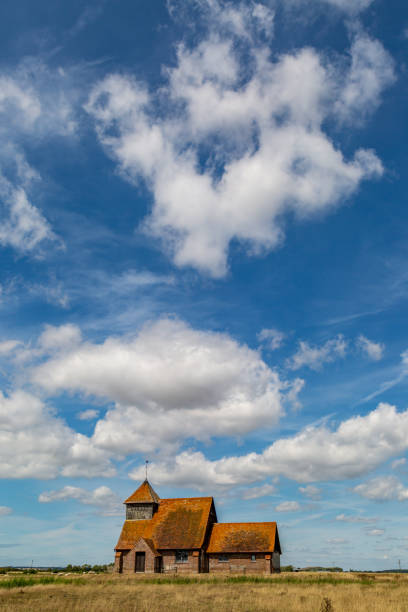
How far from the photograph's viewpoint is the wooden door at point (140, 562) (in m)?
56.3

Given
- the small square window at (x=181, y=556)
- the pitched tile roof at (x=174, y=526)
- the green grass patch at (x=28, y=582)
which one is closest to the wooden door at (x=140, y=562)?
the pitched tile roof at (x=174, y=526)

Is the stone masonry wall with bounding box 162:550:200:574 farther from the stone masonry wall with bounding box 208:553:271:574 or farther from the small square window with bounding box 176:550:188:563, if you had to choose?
the stone masonry wall with bounding box 208:553:271:574

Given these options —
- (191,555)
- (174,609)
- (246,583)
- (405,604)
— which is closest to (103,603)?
(174,609)

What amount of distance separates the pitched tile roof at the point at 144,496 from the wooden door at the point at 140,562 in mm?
8161

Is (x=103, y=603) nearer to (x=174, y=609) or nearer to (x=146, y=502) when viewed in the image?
(x=174, y=609)

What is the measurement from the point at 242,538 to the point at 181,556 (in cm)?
750

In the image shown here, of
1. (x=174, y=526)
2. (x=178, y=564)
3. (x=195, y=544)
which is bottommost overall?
(x=178, y=564)

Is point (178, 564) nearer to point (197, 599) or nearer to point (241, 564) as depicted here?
point (241, 564)

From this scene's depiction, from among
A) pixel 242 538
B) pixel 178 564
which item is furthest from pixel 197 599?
pixel 242 538

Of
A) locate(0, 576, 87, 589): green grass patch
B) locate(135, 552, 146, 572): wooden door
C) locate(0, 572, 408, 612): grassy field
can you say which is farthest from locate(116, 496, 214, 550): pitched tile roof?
locate(0, 572, 408, 612): grassy field

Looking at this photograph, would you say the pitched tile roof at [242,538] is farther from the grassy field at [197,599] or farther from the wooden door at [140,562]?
the grassy field at [197,599]

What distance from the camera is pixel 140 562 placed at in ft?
185

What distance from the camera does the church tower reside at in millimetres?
64188

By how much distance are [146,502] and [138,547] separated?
25.1ft
